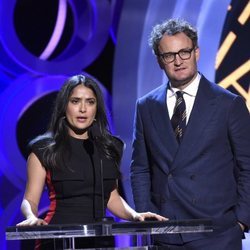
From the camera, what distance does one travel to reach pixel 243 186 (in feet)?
9.52

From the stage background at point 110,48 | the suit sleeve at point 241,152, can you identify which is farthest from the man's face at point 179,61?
the stage background at point 110,48

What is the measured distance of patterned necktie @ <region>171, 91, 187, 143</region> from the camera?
295 cm

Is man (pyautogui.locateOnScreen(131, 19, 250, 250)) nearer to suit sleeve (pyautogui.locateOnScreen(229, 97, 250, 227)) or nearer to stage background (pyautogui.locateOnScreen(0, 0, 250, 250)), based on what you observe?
suit sleeve (pyautogui.locateOnScreen(229, 97, 250, 227))

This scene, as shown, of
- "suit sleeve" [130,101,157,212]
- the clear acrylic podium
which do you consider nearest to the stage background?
"suit sleeve" [130,101,157,212]

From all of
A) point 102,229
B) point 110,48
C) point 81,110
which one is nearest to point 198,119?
point 81,110

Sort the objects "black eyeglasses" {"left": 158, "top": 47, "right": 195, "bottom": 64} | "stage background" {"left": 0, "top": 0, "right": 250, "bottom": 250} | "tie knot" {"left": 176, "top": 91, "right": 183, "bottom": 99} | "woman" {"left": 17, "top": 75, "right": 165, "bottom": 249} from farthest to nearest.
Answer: "stage background" {"left": 0, "top": 0, "right": 250, "bottom": 250} → "tie knot" {"left": 176, "top": 91, "right": 183, "bottom": 99} → "black eyeglasses" {"left": 158, "top": 47, "right": 195, "bottom": 64} → "woman" {"left": 17, "top": 75, "right": 165, "bottom": 249}

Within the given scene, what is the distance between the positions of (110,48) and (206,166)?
1497 millimetres

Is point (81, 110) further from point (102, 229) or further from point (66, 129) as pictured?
point (102, 229)

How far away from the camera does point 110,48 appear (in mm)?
4133

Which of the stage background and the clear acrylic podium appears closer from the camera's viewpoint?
the clear acrylic podium

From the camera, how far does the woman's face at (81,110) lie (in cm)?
282

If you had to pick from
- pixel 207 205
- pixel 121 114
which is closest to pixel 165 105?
pixel 207 205

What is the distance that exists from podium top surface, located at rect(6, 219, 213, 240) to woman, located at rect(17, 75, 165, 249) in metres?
0.55

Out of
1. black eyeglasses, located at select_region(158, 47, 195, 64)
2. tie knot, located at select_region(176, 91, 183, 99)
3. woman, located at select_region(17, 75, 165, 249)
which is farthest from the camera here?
tie knot, located at select_region(176, 91, 183, 99)
